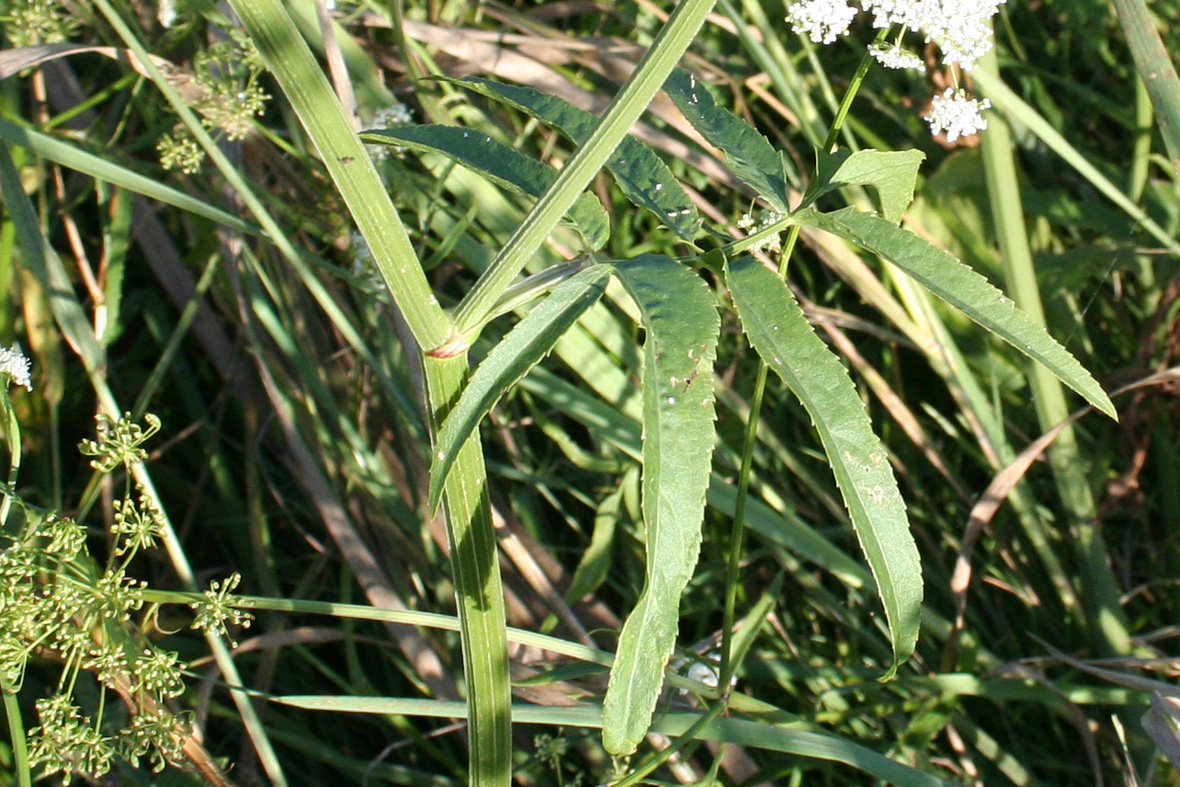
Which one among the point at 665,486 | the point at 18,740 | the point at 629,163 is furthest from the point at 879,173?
the point at 18,740

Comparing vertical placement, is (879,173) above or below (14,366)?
above

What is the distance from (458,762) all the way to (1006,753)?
0.81 m

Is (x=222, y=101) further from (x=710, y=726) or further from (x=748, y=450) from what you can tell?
(x=710, y=726)

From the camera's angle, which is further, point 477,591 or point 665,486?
point 477,591

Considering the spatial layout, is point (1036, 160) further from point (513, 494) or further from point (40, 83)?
point (40, 83)

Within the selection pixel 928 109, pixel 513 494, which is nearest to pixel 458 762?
pixel 513 494

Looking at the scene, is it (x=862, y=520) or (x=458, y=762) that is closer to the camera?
(x=862, y=520)

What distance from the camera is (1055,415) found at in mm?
1515

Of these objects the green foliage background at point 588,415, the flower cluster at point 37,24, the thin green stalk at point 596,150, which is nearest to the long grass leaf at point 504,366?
the thin green stalk at point 596,150

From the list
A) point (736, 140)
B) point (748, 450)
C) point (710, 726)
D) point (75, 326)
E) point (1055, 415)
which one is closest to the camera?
point (736, 140)

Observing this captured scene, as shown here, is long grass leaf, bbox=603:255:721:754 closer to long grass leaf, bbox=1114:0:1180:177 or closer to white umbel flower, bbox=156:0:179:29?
long grass leaf, bbox=1114:0:1180:177

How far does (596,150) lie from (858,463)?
0.85 ft

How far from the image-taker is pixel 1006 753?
1.47 m

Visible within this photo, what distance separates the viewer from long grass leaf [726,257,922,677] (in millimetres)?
627
